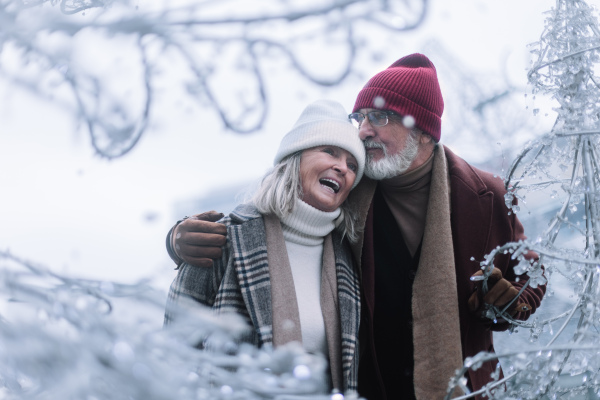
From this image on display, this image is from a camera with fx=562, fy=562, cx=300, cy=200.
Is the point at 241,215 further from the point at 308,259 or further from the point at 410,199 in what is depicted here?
the point at 410,199

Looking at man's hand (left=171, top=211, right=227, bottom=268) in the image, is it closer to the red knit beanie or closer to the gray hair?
the gray hair

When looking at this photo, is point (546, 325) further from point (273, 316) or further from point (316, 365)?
point (316, 365)

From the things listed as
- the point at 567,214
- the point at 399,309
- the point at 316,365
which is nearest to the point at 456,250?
the point at 399,309

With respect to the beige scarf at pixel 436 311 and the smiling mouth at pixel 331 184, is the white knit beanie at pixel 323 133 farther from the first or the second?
the beige scarf at pixel 436 311

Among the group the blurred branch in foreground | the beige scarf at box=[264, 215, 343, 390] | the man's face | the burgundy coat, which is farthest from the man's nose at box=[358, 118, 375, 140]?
the blurred branch in foreground

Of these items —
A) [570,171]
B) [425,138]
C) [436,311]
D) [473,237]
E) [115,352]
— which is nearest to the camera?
[115,352]

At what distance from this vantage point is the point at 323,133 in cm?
146

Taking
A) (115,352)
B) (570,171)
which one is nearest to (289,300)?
(570,171)

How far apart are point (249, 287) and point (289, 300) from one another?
0.10m

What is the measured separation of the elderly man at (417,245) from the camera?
1405 millimetres

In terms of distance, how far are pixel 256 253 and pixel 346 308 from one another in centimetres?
26

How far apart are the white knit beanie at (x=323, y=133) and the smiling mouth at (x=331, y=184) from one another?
9 centimetres

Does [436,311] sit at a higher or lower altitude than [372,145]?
lower

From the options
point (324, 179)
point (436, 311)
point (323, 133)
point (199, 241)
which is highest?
point (323, 133)
